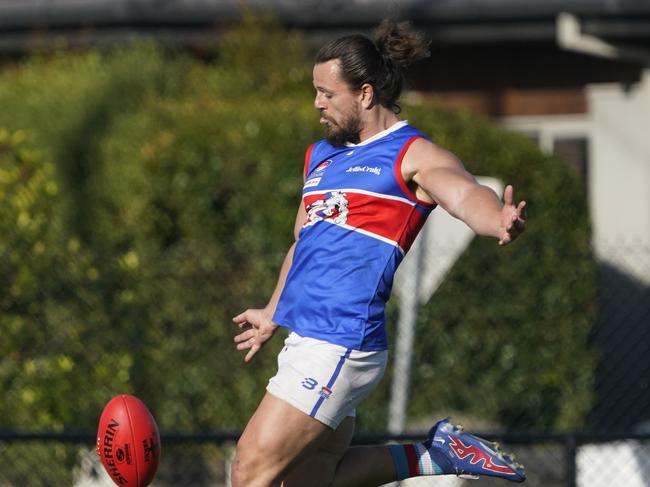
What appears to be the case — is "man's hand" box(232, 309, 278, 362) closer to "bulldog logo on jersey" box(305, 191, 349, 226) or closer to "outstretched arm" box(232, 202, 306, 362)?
"outstretched arm" box(232, 202, 306, 362)

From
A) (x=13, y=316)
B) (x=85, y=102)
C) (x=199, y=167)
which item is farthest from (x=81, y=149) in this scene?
(x=13, y=316)

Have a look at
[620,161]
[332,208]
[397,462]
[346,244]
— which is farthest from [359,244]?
[620,161]

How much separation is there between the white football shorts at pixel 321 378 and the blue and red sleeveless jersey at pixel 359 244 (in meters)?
0.04

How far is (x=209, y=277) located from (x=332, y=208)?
346 cm

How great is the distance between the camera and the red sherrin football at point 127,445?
217 inches

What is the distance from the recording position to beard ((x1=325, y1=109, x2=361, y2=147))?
5.22 m

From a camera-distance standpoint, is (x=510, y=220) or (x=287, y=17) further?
(x=287, y=17)

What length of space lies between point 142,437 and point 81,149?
4.61 meters

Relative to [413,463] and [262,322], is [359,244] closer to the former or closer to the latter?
[262,322]

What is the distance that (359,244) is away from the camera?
5055 mm

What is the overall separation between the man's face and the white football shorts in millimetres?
798

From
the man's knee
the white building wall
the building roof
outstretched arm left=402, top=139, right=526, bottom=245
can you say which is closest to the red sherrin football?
the man's knee

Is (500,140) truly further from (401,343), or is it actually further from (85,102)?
(85,102)

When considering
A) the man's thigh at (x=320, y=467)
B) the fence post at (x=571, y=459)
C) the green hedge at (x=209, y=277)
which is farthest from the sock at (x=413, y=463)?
the green hedge at (x=209, y=277)
